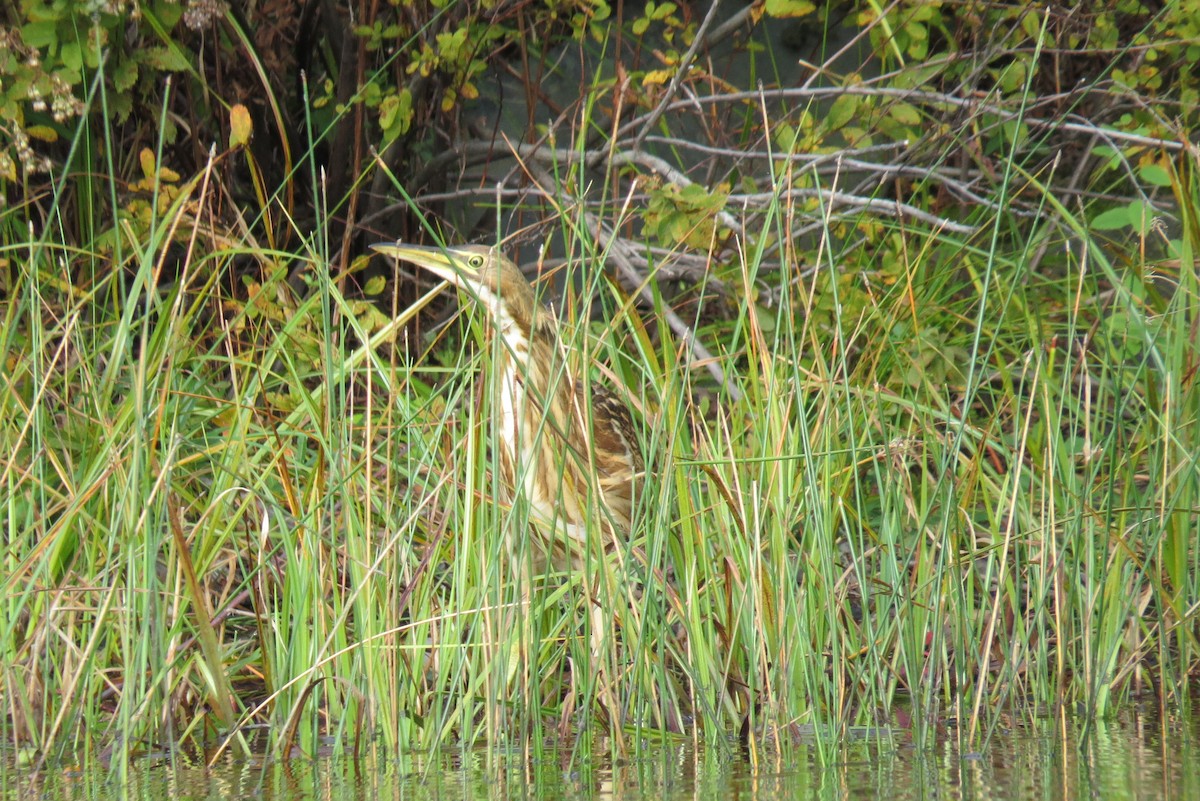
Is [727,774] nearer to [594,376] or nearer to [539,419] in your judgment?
[539,419]

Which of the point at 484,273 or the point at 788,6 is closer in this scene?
the point at 484,273

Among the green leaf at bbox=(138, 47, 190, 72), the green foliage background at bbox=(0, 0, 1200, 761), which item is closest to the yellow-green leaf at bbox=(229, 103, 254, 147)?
the green foliage background at bbox=(0, 0, 1200, 761)

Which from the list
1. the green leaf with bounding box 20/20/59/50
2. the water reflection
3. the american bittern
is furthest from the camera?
the green leaf with bounding box 20/20/59/50

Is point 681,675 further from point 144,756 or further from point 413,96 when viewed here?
point 413,96

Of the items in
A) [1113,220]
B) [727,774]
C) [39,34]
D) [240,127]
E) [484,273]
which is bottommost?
[727,774]

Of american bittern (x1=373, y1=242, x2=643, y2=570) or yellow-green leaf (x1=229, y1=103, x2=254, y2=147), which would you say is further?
yellow-green leaf (x1=229, y1=103, x2=254, y2=147)

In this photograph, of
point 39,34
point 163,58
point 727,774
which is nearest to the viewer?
point 727,774

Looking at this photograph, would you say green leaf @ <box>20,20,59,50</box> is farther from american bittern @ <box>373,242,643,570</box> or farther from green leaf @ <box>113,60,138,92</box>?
american bittern @ <box>373,242,643,570</box>

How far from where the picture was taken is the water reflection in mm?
1839

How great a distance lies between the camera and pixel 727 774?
1966mm

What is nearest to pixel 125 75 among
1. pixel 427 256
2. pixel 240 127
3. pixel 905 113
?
pixel 240 127

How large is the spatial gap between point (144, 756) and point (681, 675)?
950mm

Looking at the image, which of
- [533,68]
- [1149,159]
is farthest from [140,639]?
[533,68]

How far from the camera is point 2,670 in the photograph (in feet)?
7.43
